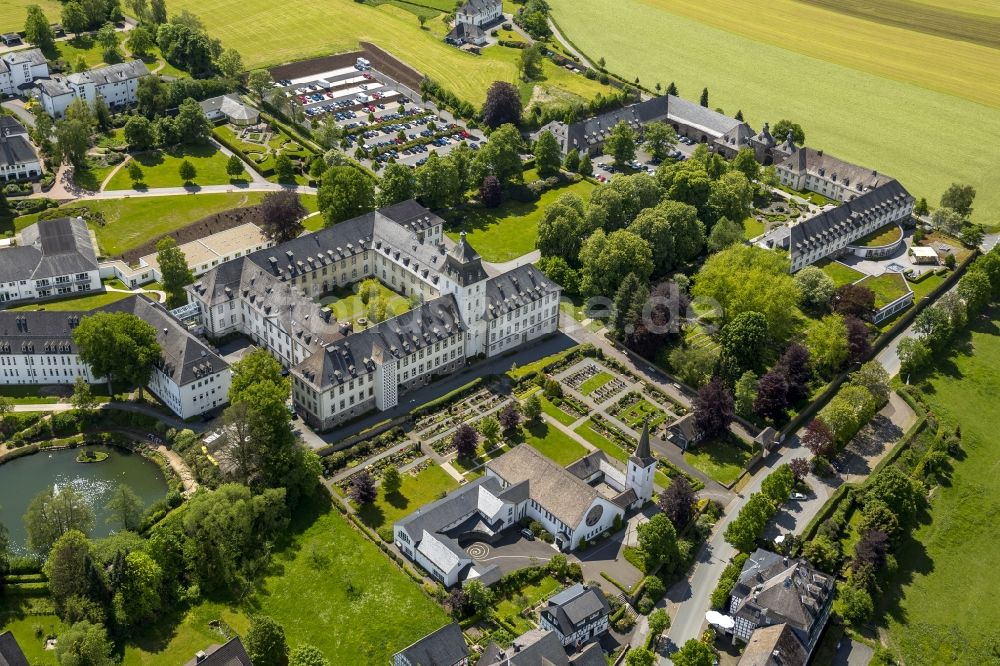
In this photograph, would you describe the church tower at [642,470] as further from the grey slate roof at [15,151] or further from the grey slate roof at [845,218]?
the grey slate roof at [15,151]

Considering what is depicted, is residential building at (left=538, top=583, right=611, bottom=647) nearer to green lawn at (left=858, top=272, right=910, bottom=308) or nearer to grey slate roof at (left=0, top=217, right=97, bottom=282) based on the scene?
green lawn at (left=858, top=272, right=910, bottom=308)

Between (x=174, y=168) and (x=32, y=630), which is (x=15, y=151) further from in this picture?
(x=32, y=630)

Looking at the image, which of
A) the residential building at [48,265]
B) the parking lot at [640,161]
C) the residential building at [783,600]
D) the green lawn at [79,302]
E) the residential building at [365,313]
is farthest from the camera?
the parking lot at [640,161]

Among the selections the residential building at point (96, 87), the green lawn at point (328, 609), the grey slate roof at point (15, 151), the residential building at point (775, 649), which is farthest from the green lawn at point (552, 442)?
the residential building at point (96, 87)

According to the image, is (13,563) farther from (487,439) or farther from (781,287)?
(781,287)

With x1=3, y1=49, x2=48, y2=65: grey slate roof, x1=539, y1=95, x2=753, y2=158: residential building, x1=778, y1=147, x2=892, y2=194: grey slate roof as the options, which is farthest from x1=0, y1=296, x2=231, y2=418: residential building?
x1=778, y1=147, x2=892, y2=194: grey slate roof

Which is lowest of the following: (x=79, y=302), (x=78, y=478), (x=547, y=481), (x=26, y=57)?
(x=78, y=478)

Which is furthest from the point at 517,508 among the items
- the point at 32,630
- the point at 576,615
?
the point at 32,630

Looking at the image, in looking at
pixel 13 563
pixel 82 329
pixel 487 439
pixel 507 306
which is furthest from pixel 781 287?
pixel 13 563
